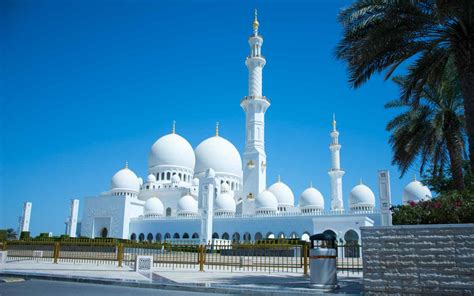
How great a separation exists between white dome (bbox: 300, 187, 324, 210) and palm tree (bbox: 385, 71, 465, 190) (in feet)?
78.8

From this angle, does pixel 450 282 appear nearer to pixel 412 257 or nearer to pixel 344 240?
pixel 412 257

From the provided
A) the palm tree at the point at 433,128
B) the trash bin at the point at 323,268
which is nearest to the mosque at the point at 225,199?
the palm tree at the point at 433,128

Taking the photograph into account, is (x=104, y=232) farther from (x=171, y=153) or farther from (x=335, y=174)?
(x=335, y=174)

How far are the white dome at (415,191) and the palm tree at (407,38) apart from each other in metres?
31.7

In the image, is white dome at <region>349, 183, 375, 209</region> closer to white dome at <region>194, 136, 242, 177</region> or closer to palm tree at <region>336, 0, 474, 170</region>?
white dome at <region>194, 136, 242, 177</region>

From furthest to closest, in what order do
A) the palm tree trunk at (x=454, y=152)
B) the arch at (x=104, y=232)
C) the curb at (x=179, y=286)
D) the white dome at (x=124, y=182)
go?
1. the white dome at (x=124, y=182)
2. the arch at (x=104, y=232)
3. the palm tree trunk at (x=454, y=152)
4. the curb at (x=179, y=286)

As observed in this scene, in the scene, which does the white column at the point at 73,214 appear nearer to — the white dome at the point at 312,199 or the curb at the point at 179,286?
the white dome at the point at 312,199

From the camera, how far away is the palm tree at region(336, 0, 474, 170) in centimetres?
1152

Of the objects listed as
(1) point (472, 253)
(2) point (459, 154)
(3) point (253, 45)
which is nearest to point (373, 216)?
(2) point (459, 154)

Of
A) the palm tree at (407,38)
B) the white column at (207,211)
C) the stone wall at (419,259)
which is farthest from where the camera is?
the white column at (207,211)

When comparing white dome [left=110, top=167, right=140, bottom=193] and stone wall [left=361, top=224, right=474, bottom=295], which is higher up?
white dome [left=110, top=167, right=140, bottom=193]

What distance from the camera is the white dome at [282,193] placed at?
47406 millimetres

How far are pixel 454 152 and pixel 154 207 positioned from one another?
36267 mm

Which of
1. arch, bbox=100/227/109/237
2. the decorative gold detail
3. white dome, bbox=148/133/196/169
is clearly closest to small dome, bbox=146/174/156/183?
white dome, bbox=148/133/196/169
